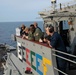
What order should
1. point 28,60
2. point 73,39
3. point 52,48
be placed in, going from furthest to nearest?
1. point 73,39
2. point 28,60
3. point 52,48

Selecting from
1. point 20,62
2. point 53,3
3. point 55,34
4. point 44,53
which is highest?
point 53,3

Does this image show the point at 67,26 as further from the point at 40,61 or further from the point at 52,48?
the point at 52,48

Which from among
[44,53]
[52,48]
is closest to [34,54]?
[44,53]

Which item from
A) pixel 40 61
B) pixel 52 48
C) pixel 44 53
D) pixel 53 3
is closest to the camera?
pixel 52 48

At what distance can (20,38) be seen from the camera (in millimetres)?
10844

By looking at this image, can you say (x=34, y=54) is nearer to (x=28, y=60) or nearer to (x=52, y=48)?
(x=28, y=60)

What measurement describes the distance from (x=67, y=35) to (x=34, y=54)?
398 centimetres

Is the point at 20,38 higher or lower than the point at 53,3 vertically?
lower

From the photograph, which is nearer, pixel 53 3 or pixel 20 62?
pixel 20 62

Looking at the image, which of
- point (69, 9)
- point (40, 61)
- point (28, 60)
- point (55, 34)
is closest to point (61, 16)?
point (69, 9)

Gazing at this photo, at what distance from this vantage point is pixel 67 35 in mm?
12359

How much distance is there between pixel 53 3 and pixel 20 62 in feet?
14.7

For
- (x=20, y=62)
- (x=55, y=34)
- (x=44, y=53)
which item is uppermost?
(x=55, y=34)

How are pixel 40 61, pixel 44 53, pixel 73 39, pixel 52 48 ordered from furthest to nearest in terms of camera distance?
pixel 73 39 < pixel 40 61 < pixel 44 53 < pixel 52 48
